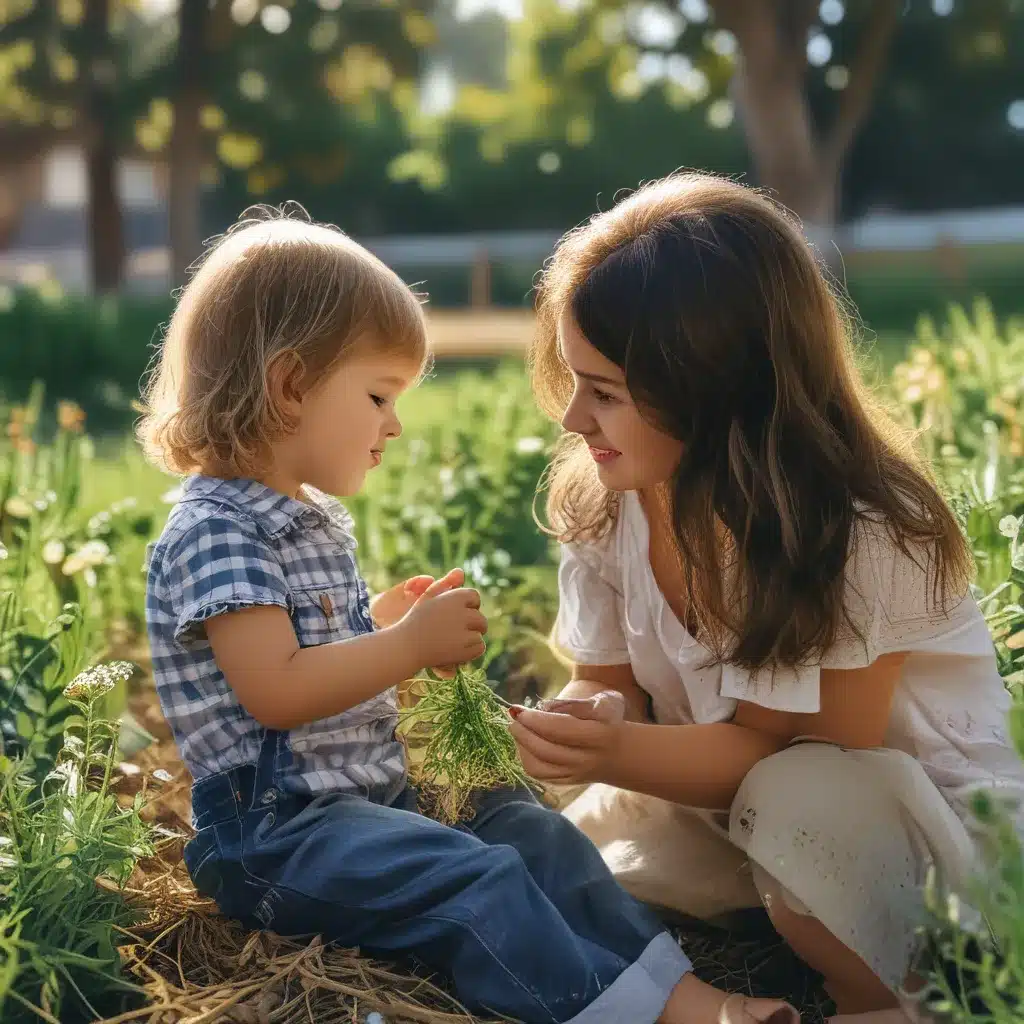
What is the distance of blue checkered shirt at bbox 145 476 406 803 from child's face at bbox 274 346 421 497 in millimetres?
58

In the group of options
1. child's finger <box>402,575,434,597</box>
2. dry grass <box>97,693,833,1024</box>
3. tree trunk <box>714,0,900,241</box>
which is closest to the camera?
dry grass <box>97,693,833,1024</box>

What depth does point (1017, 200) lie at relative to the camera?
24.9 m

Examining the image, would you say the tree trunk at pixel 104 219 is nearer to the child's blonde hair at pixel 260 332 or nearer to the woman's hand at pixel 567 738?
the child's blonde hair at pixel 260 332

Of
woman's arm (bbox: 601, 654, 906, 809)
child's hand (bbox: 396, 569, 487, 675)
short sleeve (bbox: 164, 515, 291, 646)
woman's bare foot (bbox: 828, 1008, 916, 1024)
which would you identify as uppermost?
short sleeve (bbox: 164, 515, 291, 646)

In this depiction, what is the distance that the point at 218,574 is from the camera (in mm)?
1975

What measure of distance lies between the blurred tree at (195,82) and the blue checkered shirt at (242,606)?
14576 mm

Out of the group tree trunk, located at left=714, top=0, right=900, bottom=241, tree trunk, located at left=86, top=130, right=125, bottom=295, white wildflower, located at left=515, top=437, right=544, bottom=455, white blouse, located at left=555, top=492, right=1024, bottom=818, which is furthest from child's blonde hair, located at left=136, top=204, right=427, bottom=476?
tree trunk, located at left=86, top=130, right=125, bottom=295

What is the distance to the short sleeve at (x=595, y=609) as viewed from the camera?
2.40 meters

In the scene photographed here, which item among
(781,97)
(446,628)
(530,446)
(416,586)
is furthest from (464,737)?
(781,97)

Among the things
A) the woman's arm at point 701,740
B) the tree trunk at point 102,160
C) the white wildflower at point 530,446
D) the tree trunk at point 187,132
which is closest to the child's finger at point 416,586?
the woman's arm at point 701,740

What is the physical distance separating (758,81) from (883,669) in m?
11.2

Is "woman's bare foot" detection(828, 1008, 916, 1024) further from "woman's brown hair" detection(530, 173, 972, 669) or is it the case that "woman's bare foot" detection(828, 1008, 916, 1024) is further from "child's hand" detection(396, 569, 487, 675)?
"child's hand" detection(396, 569, 487, 675)

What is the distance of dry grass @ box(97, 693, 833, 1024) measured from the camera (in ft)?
6.07

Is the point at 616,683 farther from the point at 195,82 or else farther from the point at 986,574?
the point at 195,82
